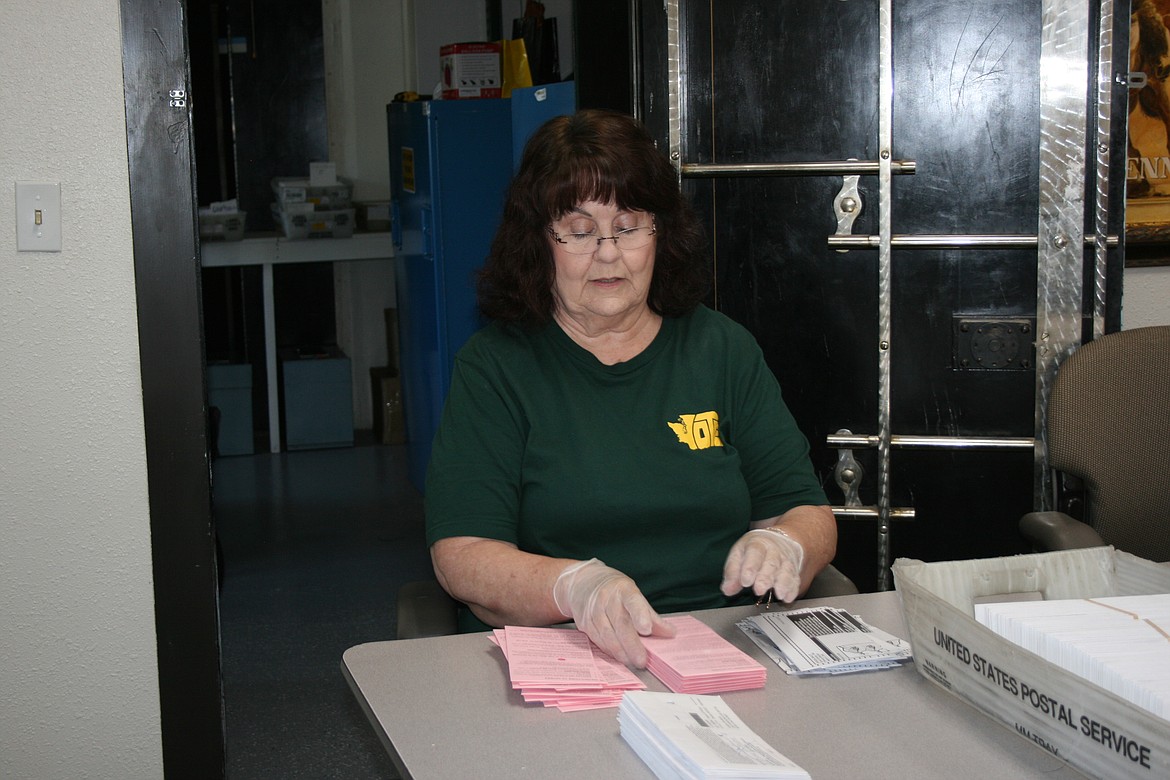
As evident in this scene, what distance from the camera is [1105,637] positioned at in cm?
111

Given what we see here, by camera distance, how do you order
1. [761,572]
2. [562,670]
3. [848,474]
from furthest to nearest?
[848,474], [761,572], [562,670]

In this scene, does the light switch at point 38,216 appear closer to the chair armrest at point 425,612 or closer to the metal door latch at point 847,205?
the chair armrest at point 425,612

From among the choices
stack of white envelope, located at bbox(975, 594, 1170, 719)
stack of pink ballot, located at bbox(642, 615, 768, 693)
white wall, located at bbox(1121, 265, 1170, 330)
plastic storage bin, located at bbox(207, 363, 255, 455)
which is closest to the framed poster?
white wall, located at bbox(1121, 265, 1170, 330)

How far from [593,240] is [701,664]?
2.47 ft

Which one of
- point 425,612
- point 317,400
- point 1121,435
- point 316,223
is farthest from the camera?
point 317,400

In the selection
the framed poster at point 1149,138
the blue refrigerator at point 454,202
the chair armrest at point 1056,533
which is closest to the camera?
the chair armrest at point 1056,533

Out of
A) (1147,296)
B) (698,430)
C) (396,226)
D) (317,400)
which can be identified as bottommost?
(317,400)

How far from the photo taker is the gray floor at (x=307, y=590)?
2760 millimetres

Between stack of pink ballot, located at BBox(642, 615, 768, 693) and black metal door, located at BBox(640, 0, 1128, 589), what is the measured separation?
1.30m

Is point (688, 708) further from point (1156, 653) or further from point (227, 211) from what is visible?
point (227, 211)

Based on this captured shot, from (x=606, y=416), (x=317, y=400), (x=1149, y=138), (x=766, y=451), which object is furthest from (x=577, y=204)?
(x=317, y=400)

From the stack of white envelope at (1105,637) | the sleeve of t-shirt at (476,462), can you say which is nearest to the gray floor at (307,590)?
the sleeve of t-shirt at (476,462)

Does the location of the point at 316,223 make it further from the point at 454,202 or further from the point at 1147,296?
the point at 1147,296

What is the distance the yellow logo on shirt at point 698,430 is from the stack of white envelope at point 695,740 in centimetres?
61
